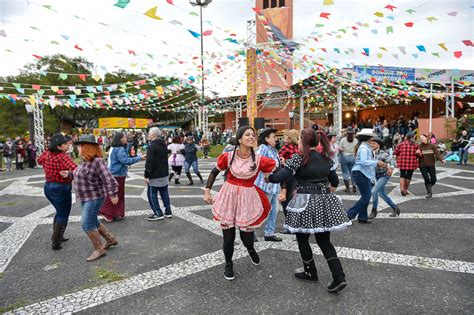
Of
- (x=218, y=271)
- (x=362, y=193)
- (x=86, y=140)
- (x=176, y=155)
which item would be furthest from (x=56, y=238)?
(x=176, y=155)

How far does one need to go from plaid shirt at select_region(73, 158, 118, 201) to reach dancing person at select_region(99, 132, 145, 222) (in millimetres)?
1471

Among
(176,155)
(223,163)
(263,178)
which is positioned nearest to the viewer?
(223,163)

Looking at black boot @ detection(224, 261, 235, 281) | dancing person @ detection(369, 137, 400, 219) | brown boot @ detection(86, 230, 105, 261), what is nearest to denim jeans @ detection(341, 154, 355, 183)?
dancing person @ detection(369, 137, 400, 219)

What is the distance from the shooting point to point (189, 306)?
2.84 metres

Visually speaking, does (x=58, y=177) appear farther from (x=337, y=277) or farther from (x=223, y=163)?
(x=337, y=277)

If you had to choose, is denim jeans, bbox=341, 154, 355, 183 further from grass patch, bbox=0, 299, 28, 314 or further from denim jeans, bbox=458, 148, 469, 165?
denim jeans, bbox=458, 148, 469, 165

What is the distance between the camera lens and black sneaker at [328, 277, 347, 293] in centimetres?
298

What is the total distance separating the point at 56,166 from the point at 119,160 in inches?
55.0

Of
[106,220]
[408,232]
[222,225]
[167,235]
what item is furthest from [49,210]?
[408,232]

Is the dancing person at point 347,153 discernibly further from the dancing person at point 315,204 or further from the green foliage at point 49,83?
the green foliage at point 49,83

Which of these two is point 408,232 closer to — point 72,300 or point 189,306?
point 189,306

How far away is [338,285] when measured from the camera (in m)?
2.98

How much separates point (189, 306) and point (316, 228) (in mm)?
1446

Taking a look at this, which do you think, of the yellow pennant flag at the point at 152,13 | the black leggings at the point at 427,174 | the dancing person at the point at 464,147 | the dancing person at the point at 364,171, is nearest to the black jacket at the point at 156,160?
the yellow pennant flag at the point at 152,13
